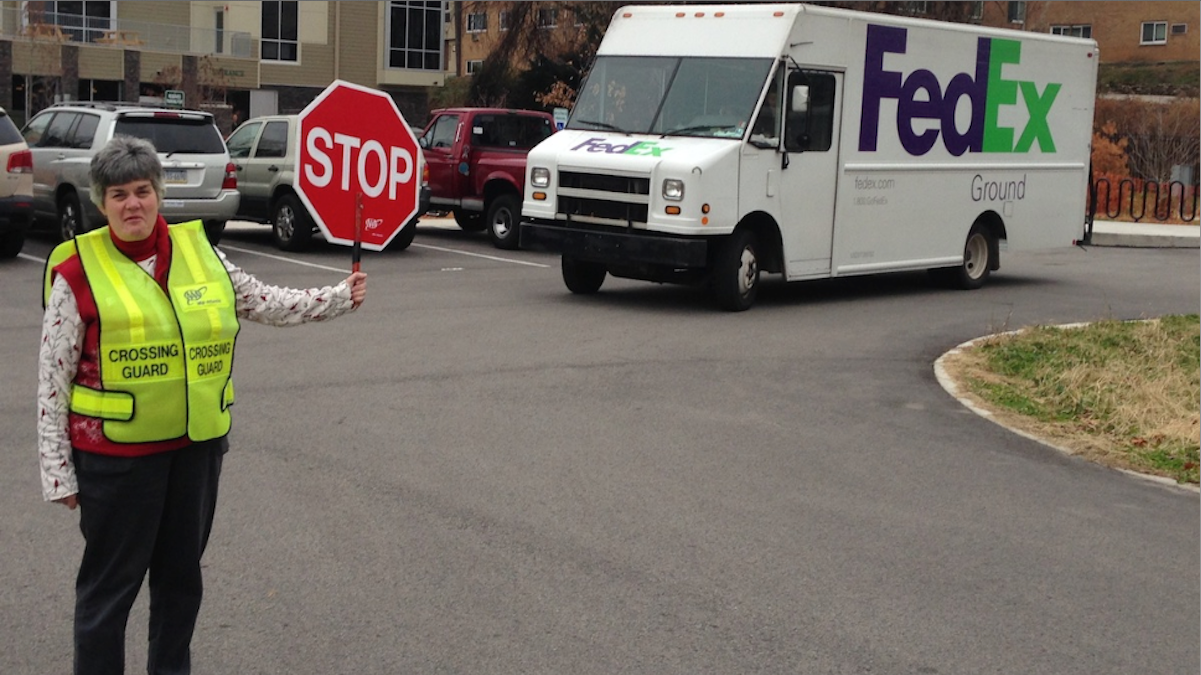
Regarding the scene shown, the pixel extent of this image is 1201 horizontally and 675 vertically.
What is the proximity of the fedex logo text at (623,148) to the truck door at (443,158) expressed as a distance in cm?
744

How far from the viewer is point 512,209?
71.4 feet

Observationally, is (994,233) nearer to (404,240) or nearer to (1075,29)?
(404,240)

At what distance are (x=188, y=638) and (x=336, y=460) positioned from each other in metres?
3.51

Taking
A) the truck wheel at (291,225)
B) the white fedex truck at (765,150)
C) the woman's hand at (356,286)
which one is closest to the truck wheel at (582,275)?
the white fedex truck at (765,150)

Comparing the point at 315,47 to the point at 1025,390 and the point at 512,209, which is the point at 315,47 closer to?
the point at 512,209

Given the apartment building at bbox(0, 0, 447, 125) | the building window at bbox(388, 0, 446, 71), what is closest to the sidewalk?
the apartment building at bbox(0, 0, 447, 125)

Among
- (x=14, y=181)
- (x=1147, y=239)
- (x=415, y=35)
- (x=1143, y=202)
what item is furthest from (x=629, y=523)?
(x=415, y=35)

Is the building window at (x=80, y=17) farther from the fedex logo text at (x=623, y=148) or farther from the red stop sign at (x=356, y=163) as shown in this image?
the red stop sign at (x=356, y=163)

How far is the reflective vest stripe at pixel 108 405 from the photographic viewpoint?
4230 millimetres

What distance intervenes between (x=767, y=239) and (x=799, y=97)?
1453 millimetres

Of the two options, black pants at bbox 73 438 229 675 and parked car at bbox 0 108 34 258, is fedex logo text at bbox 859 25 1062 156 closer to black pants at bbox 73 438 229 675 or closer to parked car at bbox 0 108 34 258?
parked car at bbox 0 108 34 258

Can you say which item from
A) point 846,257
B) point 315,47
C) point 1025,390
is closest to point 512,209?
point 846,257

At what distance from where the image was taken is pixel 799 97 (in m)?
15.0

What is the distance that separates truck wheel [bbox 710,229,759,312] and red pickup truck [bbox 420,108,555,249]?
7090 mm
